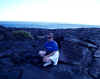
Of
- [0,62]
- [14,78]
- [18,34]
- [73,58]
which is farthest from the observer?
[18,34]

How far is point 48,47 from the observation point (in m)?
4.41

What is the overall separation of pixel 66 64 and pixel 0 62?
3428 millimetres

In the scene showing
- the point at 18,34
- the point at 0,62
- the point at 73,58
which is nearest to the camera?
the point at 0,62

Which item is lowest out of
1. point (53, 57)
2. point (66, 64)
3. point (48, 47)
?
point (66, 64)

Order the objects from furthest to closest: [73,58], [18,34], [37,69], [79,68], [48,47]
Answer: [18,34]
[73,58]
[79,68]
[37,69]
[48,47]

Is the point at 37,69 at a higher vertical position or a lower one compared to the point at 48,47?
lower

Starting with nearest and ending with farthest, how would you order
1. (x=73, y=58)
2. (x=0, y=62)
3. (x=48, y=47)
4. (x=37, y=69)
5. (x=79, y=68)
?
1. (x=48, y=47)
2. (x=37, y=69)
3. (x=79, y=68)
4. (x=0, y=62)
5. (x=73, y=58)

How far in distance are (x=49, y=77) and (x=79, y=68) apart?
5.90ft

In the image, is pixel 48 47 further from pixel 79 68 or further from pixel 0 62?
pixel 0 62

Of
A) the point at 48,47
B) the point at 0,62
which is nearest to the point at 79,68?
the point at 48,47

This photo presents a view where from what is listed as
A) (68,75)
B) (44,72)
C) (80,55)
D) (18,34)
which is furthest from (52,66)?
(18,34)

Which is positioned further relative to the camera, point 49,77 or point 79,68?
point 79,68

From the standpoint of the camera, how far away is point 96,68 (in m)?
5.39

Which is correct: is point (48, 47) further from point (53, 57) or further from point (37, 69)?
point (37, 69)
